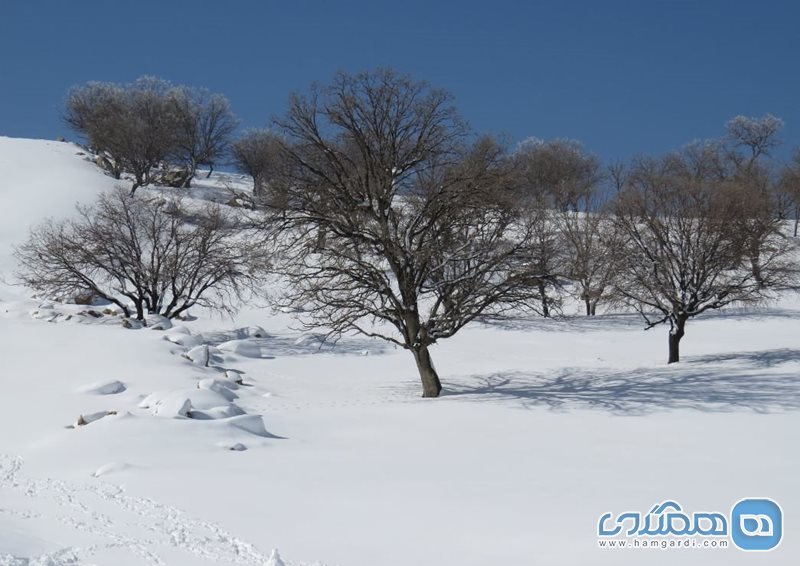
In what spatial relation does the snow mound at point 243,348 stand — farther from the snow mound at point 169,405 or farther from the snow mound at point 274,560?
the snow mound at point 274,560

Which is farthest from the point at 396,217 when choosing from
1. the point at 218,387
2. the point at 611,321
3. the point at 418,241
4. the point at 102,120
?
the point at 102,120

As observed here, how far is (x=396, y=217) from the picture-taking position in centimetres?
1527

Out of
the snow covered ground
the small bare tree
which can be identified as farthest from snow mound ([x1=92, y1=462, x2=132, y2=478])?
the small bare tree

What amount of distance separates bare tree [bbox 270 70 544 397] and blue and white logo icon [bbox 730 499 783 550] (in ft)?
27.4

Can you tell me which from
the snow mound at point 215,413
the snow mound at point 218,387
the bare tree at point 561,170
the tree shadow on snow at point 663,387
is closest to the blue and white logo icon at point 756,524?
the tree shadow on snow at point 663,387

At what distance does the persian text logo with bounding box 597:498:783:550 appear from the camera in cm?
590

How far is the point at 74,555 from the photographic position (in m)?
5.51

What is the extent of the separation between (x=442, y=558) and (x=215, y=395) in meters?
7.72

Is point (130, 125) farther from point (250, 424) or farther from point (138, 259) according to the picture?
point (250, 424)

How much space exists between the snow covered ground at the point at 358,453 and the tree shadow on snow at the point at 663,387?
0.09m

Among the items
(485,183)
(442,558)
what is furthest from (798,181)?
(442,558)

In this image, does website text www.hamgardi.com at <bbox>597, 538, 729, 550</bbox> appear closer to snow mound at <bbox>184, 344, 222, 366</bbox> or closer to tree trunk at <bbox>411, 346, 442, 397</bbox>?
tree trunk at <bbox>411, 346, 442, 397</bbox>

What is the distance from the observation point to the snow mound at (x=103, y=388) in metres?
13.3

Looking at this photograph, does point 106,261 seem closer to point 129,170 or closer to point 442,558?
point 442,558
